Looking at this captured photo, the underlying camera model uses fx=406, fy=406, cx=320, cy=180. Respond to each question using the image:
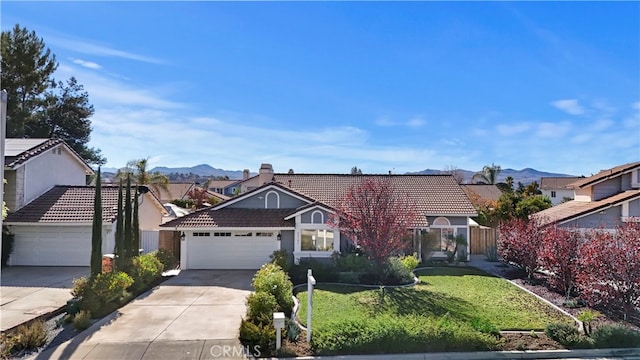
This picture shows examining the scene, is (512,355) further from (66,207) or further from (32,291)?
(66,207)

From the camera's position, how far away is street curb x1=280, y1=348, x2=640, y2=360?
31.1ft

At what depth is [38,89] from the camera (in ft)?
119

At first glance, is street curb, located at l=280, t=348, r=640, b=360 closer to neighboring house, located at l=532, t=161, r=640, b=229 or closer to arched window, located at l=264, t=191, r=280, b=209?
neighboring house, located at l=532, t=161, r=640, b=229

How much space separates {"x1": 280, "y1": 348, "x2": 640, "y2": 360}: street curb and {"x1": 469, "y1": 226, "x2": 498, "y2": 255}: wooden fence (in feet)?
49.7

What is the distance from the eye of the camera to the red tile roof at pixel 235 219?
20.4m

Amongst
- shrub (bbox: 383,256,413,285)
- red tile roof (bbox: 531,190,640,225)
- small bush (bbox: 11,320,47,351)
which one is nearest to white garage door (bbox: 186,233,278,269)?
shrub (bbox: 383,256,413,285)

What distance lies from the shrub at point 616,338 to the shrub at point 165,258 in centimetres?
1672

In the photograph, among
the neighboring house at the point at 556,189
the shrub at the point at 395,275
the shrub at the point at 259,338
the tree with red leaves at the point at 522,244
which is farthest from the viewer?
the neighboring house at the point at 556,189

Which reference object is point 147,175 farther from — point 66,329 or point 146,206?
point 66,329

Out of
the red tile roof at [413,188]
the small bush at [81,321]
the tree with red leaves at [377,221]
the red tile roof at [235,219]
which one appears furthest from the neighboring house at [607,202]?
the small bush at [81,321]

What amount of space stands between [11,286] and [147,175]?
24500mm

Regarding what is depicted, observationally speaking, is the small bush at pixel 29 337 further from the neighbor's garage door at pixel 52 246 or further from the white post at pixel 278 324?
the neighbor's garage door at pixel 52 246

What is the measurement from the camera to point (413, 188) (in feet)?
83.5

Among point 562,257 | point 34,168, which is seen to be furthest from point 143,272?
point 562,257
